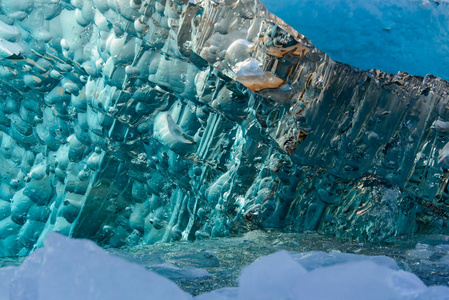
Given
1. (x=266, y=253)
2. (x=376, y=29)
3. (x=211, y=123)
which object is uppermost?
(x=376, y=29)

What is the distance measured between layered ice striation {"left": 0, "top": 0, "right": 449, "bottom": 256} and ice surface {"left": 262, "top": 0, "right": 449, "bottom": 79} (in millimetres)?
80

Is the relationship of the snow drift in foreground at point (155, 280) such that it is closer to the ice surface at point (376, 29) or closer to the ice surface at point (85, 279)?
the ice surface at point (85, 279)

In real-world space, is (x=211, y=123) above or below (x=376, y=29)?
below

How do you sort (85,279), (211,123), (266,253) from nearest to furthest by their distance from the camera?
(85,279) → (266,253) → (211,123)

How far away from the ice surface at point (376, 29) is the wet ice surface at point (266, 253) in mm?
386

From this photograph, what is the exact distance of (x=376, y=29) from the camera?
88 cm

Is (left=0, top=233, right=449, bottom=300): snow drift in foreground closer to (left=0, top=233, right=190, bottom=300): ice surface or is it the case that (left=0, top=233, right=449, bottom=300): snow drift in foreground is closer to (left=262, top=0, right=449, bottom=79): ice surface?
(left=0, top=233, right=190, bottom=300): ice surface

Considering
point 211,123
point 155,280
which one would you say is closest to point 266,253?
point 211,123

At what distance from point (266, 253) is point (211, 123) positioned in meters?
0.34

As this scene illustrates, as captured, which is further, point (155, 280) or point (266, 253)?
point (266, 253)

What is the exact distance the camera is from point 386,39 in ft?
2.91

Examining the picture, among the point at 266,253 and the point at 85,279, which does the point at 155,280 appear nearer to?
the point at 85,279

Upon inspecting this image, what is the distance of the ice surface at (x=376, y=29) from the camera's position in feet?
2.82

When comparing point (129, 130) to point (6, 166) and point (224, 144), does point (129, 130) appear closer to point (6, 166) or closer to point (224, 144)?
point (224, 144)
